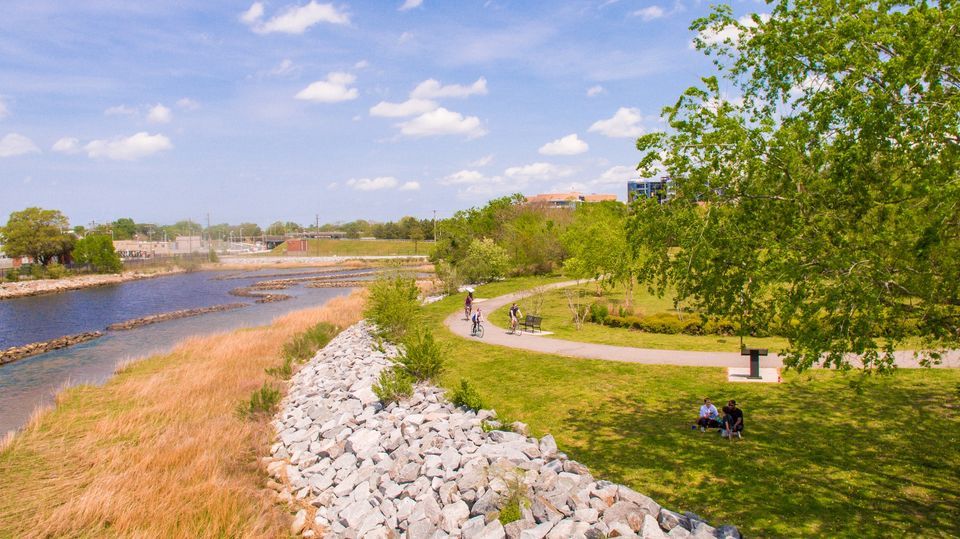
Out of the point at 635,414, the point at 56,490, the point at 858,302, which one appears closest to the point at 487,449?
the point at 635,414

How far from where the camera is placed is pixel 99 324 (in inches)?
1689

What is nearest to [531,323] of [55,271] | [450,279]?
[450,279]

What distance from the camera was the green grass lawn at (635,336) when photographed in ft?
70.1

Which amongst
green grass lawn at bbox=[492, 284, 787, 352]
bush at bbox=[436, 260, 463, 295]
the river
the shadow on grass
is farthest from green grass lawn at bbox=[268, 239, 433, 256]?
the shadow on grass

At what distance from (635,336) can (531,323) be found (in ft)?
15.4

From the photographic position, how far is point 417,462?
39.0 ft

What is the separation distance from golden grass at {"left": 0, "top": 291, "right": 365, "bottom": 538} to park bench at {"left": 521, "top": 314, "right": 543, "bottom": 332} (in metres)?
11.5

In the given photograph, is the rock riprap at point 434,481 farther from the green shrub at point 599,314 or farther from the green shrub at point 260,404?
the green shrub at point 599,314

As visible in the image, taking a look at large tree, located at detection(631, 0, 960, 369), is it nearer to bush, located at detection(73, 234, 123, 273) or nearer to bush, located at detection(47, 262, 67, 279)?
bush, located at detection(47, 262, 67, 279)

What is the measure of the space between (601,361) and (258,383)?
41.0ft

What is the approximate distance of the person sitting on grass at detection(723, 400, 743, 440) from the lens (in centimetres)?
1236

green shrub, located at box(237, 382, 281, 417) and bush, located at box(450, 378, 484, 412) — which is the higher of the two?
bush, located at box(450, 378, 484, 412)

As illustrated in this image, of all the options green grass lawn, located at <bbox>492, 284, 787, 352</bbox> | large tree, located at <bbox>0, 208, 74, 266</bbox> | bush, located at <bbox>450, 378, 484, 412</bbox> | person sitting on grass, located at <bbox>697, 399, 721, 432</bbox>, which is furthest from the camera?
large tree, located at <bbox>0, 208, 74, 266</bbox>

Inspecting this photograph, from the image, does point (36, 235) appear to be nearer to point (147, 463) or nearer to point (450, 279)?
point (450, 279)
